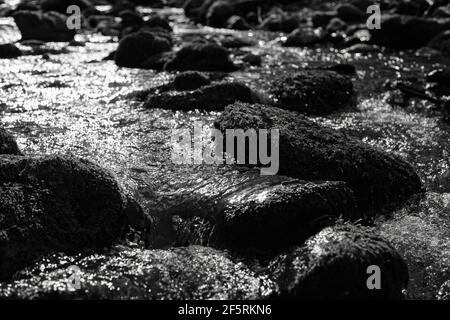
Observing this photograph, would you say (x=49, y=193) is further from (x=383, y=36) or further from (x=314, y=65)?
(x=383, y=36)

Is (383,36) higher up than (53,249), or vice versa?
(53,249)

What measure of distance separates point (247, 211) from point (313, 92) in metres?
5.72

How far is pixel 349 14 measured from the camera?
21047mm

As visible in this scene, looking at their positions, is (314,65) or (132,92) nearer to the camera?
(132,92)

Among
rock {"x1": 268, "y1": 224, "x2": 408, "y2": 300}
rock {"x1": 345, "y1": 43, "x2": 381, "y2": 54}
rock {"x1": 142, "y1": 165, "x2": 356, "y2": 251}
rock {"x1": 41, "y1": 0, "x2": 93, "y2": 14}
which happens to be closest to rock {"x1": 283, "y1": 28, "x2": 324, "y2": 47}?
rock {"x1": 345, "y1": 43, "x2": 381, "y2": 54}

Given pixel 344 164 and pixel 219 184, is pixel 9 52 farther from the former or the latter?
pixel 344 164

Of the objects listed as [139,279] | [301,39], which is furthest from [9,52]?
[139,279]

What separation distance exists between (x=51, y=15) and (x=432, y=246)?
52.3 feet

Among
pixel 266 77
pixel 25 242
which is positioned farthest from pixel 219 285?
pixel 266 77

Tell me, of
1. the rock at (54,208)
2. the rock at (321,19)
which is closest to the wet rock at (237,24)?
the rock at (321,19)

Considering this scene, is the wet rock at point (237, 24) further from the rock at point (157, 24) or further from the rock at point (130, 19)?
the rock at point (130, 19)

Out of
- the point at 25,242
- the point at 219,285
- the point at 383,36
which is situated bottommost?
the point at 383,36

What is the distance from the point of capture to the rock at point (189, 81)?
10.9 metres

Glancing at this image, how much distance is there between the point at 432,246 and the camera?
569cm
